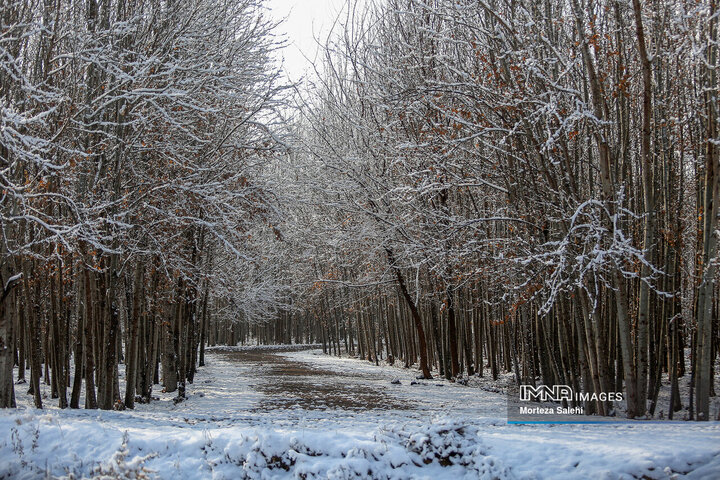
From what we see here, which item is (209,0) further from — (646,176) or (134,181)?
(646,176)

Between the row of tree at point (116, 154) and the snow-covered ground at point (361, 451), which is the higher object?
the row of tree at point (116, 154)

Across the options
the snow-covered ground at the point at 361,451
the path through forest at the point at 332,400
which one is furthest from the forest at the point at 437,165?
the snow-covered ground at the point at 361,451

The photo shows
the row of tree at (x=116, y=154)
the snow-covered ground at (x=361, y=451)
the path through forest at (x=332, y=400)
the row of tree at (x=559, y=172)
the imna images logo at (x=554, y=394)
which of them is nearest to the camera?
the snow-covered ground at (x=361, y=451)

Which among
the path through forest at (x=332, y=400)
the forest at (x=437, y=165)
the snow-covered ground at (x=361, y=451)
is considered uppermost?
the forest at (x=437, y=165)

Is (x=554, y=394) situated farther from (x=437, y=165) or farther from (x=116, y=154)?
(x=116, y=154)

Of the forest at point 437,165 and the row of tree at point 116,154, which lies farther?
the row of tree at point 116,154

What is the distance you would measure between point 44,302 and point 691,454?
1587 cm

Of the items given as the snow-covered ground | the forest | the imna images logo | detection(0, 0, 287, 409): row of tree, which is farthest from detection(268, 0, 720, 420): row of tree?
detection(0, 0, 287, 409): row of tree

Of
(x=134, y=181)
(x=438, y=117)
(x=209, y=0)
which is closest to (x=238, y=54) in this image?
(x=209, y=0)

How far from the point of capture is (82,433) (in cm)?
621

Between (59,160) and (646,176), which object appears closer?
(646,176)

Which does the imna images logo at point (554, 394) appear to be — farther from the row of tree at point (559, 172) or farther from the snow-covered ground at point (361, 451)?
the snow-covered ground at point (361, 451)

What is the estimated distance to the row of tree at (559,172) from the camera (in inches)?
311

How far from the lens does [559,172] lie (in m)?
9.93
